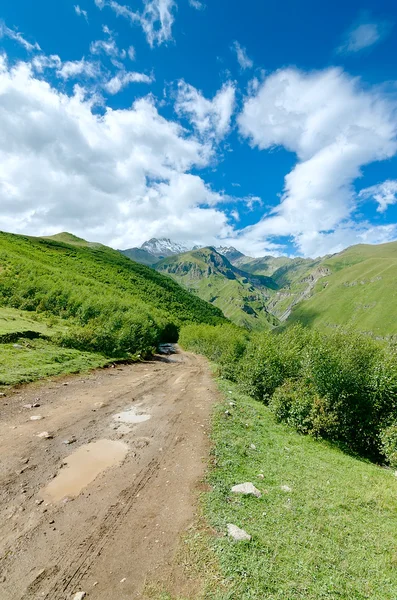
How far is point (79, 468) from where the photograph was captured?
373 inches

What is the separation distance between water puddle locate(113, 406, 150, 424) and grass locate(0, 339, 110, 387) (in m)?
7.49

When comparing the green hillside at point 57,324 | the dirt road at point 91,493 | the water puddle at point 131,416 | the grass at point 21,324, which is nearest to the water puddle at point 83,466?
the dirt road at point 91,493

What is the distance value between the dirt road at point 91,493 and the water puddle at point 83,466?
0.03 metres

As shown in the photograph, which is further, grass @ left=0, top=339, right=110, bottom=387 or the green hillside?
the green hillside

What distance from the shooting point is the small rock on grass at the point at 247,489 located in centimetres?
888

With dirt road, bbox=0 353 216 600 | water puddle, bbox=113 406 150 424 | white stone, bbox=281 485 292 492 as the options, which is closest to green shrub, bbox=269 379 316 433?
dirt road, bbox=0 353 216 600

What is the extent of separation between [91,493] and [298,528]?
5872 millimetres

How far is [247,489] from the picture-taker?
907 centimetres

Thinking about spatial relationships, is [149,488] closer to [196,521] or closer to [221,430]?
[196,521]

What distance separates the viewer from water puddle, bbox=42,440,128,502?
8227 millimetres

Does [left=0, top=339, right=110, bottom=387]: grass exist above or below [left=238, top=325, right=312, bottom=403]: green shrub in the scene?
below

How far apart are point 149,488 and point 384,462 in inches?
594

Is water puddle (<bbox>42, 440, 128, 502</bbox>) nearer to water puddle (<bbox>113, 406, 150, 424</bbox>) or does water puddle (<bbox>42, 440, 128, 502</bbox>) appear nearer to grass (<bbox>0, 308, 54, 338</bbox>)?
water puddle (<bbox>113, 406, 150, 424</bbox>)

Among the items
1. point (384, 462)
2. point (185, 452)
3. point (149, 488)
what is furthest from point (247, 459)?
point (384, 462)
